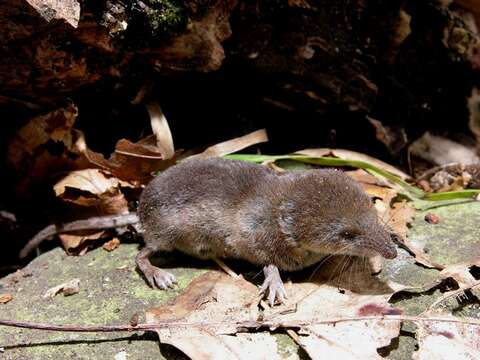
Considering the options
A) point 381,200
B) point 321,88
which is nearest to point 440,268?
point 381,200

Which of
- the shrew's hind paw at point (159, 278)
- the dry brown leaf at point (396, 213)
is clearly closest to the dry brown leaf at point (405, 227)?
the dry brown leaf at point (396, 213)

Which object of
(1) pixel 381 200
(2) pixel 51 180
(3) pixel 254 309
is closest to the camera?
(3) pixel 254 309

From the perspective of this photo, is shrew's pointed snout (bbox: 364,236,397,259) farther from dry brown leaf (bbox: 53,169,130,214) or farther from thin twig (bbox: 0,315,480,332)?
dry brown leaf (bbox: 53,169,130,214)

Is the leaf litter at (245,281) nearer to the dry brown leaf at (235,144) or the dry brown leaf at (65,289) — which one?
the dry brown leaf at (235,144)

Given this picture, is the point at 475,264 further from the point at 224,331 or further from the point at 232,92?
the point at 232,92

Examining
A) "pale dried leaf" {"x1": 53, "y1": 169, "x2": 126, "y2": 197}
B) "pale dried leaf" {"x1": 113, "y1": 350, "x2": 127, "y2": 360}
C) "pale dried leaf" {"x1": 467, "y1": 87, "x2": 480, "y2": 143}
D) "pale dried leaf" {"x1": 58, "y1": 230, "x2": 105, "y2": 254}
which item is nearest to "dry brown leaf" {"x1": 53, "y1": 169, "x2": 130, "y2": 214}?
"pale dried leaf" {"x1": 53, "y1": 169, "x2": 126, "y2": 197}

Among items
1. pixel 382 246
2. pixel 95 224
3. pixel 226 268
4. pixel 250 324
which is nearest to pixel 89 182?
pixel 95 224

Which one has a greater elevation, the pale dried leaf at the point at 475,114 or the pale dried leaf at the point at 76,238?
the pale dried leaf at the point at 475,114
